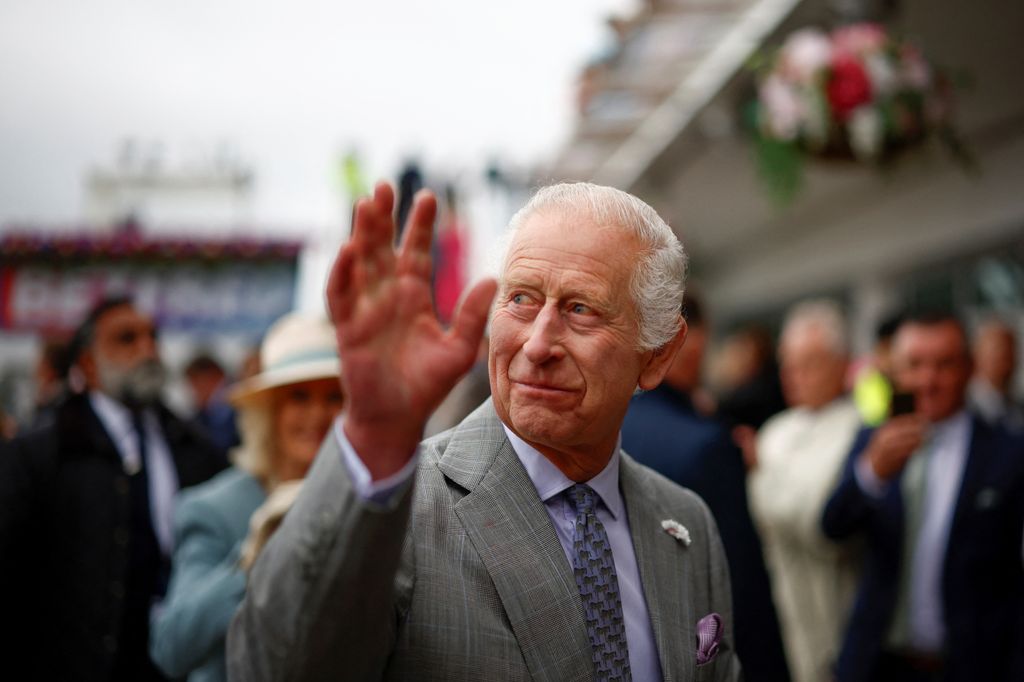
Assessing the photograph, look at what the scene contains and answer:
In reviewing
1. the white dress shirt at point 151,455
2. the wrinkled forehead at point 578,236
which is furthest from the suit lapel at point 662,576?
the white dress shirt at point 151,455

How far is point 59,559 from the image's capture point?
358 cm

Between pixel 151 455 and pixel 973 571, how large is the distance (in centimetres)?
346

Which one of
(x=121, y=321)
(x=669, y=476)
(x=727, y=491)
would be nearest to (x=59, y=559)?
(x=121, y=321)

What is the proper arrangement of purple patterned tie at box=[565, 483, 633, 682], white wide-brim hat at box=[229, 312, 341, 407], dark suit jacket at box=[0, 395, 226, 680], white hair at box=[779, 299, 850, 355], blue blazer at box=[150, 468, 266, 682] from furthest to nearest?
white hair at box=[779, 299, 850, 355] < dark suit jacket at box=[0, 395, 226, 680] < white wide-brim hat at box=[229, 312, 341, 407] < blue blazer at box=[150, 468, 266, 682] < purple patterned tie at box=[565, 483, 633, 682]

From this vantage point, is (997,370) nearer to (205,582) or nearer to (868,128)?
(868,128)

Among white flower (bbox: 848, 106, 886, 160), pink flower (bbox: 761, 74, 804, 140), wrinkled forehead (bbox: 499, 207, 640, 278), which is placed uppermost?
pink flower (bbox: 761, 74, 804, 140)

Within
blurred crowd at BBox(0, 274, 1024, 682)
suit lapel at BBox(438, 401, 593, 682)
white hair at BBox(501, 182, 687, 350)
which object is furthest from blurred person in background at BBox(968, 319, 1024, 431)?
suit lapel at BBox(438, 401, 593, 682)

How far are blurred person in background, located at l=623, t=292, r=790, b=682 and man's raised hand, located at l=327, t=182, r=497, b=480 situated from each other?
178 cm

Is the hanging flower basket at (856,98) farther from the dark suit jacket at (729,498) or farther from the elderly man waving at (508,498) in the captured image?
the elderly man waving at (508,498)

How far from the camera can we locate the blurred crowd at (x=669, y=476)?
3.05 m

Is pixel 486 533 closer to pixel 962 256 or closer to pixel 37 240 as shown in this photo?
pixel 962 256

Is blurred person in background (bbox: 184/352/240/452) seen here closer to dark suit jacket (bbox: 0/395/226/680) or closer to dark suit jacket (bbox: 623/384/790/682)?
dark suit jacket (bbox: 0/395/226/680)

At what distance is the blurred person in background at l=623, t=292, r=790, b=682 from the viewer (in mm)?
3014

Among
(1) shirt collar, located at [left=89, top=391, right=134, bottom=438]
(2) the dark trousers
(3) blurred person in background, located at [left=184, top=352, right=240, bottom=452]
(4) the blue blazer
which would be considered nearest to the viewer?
(4) the blue blazer
